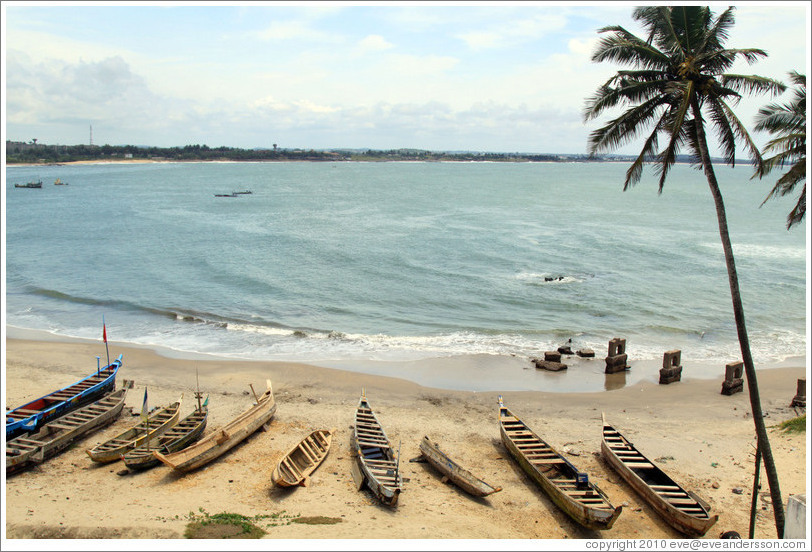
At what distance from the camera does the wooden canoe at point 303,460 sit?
51.0 ft

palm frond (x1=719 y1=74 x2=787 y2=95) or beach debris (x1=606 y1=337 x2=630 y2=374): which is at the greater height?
palm frond (x1=719 y1=74 x2=787 y2=95)

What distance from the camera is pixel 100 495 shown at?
49.2 feet

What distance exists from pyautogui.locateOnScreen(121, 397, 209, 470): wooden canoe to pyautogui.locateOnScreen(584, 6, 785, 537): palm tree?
1462 cm

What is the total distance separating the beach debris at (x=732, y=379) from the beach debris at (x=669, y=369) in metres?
1.87

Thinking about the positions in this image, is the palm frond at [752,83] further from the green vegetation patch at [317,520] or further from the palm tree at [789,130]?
the green vegetation patch at [317,520]

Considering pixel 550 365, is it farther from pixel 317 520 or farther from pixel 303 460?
pixel 317 520

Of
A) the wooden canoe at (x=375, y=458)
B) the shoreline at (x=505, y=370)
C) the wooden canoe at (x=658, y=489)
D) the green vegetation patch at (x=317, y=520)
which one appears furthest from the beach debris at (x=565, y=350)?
the green vegetation patch at (x=317, y=520)

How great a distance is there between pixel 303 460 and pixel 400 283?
83.3 feet

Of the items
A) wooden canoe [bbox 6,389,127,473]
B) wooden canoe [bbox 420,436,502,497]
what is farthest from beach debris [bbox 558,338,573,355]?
wooden canoe [bbox 6,389,127,473]

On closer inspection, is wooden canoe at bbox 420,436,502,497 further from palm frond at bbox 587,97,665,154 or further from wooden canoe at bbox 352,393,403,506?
palm frond at bbox 587,97,665,154

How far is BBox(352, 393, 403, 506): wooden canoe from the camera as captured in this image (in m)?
14.8

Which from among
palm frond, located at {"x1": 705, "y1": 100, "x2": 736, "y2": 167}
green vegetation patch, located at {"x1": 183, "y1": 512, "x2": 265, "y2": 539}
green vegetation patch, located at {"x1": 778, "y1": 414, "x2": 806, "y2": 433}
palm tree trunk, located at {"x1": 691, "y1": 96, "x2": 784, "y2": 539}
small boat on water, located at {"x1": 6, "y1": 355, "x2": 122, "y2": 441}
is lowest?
green vegetation patch, located at {"x1": 183, "y1": 512, "x2": 265, "y2": 539}

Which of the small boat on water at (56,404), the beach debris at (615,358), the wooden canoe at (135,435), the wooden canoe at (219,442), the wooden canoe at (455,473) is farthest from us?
the beach debris at (615,358)

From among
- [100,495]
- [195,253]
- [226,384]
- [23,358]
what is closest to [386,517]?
[100,495]
